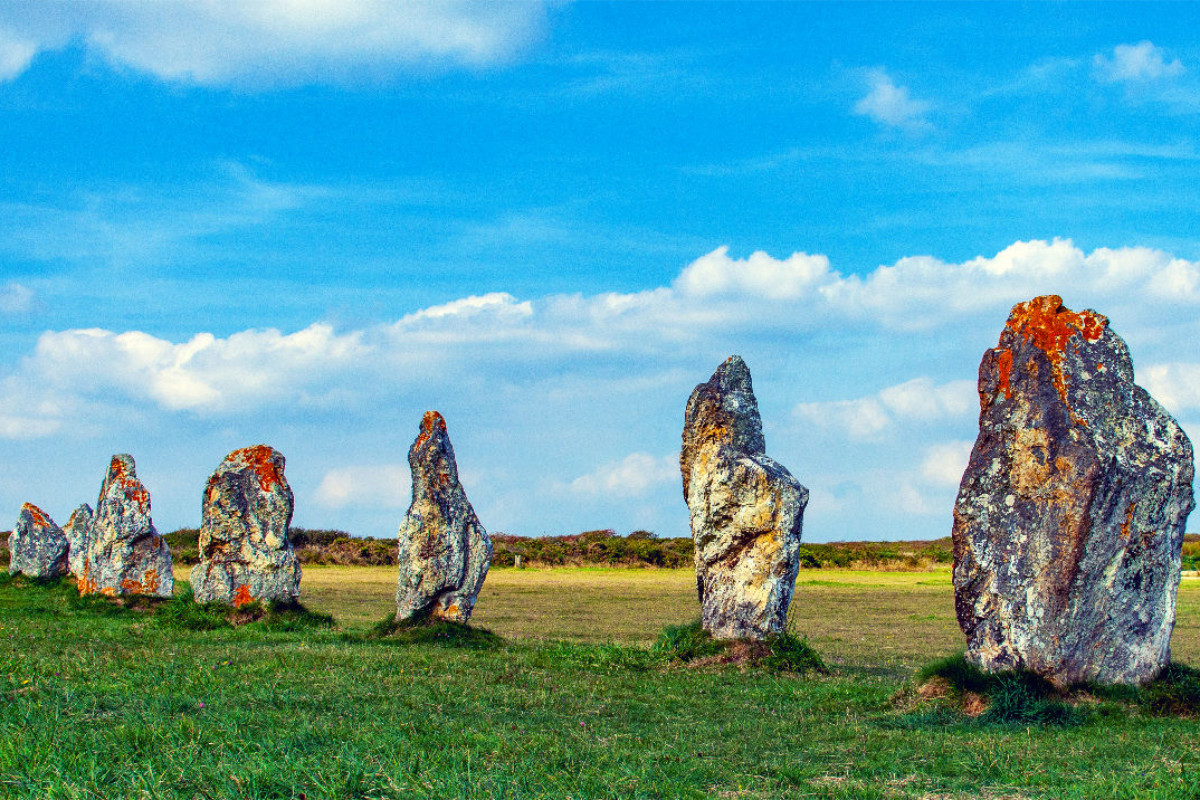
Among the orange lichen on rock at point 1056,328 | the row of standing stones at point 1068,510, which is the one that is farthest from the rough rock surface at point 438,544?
the orange lichen on rock at point 1056,328

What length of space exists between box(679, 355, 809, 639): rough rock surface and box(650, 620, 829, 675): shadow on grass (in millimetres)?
243

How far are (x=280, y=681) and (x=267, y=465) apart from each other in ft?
43.1

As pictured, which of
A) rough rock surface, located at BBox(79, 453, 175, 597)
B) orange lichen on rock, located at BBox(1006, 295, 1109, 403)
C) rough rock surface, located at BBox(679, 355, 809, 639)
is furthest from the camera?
rough rock surface, located at BBox(79, 453, 175, 597)

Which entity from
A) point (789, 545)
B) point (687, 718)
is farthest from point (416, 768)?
point (789, 545)

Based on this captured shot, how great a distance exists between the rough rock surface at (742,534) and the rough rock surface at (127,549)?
1755cm

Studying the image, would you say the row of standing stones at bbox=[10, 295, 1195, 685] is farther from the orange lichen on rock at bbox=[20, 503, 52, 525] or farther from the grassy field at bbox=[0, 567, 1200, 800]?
the orange lichen on rock at bbox=[20, 503, 52, 525]

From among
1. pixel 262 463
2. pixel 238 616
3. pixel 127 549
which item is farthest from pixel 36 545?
pixel 238 616

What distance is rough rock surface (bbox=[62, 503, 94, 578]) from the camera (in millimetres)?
35656

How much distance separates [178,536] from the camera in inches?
2702

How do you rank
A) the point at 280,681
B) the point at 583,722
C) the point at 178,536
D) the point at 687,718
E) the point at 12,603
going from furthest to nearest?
the point at 178,536
the point at 12,603
the point at 280,681
the point at 687,718
the point at 583,722

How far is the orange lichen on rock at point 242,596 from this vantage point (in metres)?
24.4

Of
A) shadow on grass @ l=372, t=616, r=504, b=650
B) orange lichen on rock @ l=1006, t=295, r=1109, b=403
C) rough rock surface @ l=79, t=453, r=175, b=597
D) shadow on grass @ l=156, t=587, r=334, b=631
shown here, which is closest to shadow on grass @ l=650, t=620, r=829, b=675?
shadow on grass @ l=372, t=616, r=504, b=650

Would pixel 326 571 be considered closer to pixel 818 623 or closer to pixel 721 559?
pixel 818 623

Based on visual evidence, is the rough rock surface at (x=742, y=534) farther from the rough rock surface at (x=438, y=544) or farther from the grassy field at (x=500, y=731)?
the rough rock surface at (x=438, y=544)
